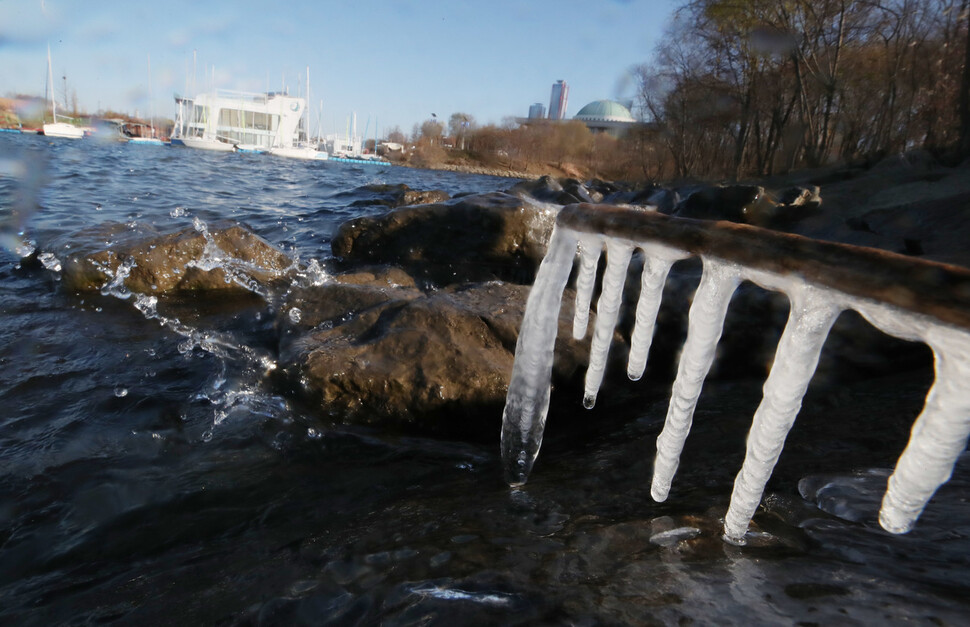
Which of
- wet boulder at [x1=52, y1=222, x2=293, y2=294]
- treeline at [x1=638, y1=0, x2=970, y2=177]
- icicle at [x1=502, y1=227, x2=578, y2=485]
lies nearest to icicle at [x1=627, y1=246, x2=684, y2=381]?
icicle at [x1=502, y1=227, x2=578, y2=485]

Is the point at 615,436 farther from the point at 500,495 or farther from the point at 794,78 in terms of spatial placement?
the point at 794,78

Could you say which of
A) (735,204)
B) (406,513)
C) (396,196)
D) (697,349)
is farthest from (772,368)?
(396,196)

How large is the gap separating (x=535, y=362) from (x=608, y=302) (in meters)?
0.61

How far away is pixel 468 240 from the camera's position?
777cm

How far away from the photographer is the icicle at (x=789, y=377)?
1270 mm

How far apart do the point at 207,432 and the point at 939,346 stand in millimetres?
3874

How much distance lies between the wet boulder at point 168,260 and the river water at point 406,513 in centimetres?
145

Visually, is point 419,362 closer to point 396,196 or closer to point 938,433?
point 938,433

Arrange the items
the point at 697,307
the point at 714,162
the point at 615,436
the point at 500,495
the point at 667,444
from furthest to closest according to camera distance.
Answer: the point at 714,162 < the point at 615,436 < the point at 500,495 < the point at 667,444 < the point at 697,307

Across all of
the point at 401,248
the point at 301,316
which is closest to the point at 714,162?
the point at 401,248

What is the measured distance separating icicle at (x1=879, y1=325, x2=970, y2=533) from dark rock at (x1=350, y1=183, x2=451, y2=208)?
8.83 metres

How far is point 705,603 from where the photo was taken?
1.46 metres

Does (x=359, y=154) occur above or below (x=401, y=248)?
above

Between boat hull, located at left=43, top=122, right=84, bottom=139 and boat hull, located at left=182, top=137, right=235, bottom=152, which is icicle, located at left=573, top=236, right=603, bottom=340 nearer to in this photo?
boat hull, located at left=43, top=122, right=84, bottom=139
